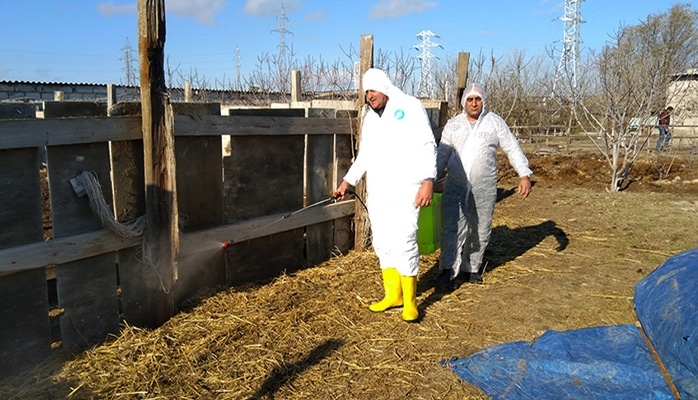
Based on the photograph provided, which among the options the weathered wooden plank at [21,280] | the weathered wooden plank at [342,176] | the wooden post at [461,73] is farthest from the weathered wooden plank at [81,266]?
the wooden post at [461,73]

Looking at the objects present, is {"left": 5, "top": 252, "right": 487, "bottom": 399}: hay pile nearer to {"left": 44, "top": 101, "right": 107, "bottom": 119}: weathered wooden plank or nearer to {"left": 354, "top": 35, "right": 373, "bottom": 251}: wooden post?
{"left": 354, "top": 35, "right": 373, "bottom": 251}: wooden post

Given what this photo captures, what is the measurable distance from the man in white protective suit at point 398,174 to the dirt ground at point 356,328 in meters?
0.44

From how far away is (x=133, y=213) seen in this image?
12.1ft

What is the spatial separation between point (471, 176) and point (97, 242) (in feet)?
9.96

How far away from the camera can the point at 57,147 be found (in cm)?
326

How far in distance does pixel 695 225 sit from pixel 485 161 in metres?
4.31

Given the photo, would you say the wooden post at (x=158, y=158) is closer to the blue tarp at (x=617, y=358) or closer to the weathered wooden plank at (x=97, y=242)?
the weathered wooden plank at (x=97, y=242)

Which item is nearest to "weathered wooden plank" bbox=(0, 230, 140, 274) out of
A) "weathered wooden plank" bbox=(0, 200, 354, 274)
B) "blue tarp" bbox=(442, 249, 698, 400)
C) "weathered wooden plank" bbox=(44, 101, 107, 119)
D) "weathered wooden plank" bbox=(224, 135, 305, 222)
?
"weathered wooden plank" bbox=(0, 200, 354, 274)

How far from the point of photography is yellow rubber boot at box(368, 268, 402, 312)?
13.9 feet

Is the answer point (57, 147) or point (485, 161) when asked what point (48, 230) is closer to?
point (57, 147)

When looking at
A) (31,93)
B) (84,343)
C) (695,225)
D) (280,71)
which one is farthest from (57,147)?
(31,93)

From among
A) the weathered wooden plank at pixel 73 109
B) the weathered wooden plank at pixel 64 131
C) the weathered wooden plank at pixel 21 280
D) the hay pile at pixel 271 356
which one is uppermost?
the weathered wooden plank at pixel 73 109

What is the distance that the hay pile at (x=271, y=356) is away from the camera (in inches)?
121

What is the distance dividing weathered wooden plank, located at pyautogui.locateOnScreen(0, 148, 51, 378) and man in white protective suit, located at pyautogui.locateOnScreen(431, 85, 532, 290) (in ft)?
10.2
